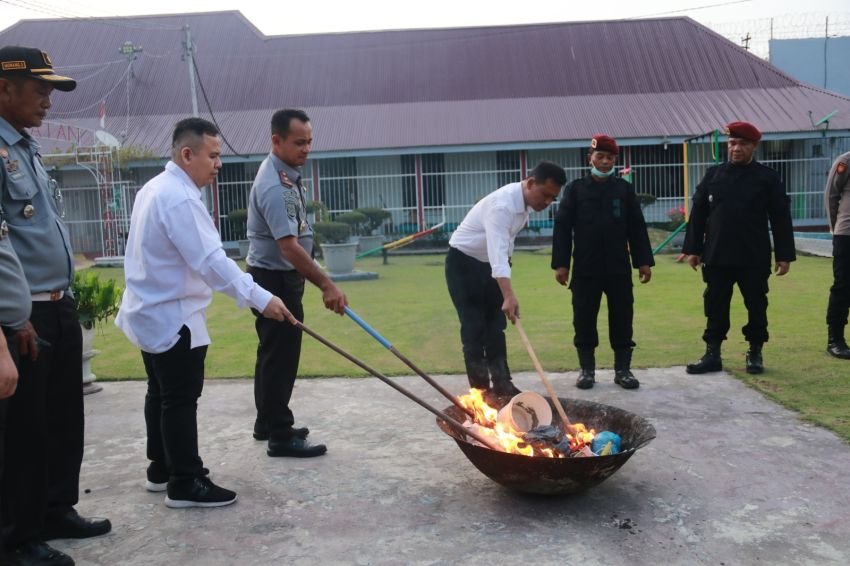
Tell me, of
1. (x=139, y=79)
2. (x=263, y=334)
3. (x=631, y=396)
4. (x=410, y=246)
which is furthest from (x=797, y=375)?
(x=139, y=79)

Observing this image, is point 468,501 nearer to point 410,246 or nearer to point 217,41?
point 410,246

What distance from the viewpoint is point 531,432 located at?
3.88 meters

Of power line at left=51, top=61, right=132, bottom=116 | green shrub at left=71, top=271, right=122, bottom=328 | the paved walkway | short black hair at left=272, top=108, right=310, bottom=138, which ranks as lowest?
the paved walkway

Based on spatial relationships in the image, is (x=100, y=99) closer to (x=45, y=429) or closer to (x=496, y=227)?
(x=496, y=227)

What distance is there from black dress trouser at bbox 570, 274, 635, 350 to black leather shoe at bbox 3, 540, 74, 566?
3.95 m

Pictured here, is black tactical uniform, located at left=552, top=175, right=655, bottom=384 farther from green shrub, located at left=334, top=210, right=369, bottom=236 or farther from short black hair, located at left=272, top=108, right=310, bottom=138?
green shrub, located at left=334, top=210, right=369, bottom=236

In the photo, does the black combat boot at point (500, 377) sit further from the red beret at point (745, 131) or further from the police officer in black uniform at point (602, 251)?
the red beret at point (745, 131)

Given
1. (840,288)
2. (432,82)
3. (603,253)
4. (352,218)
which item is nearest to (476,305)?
(603,253)

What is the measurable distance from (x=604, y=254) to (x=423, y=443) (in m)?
2.27

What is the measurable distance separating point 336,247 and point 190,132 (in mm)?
10165

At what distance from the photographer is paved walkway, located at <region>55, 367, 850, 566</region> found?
315 centimetres

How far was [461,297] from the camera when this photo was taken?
539 cm

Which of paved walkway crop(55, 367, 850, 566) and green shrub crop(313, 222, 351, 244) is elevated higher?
green shrub crop(313, 222, 351, 244)

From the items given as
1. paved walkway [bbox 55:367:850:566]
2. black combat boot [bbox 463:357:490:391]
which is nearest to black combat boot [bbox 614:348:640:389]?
paved walkway [bbox 55:367:850:566]
